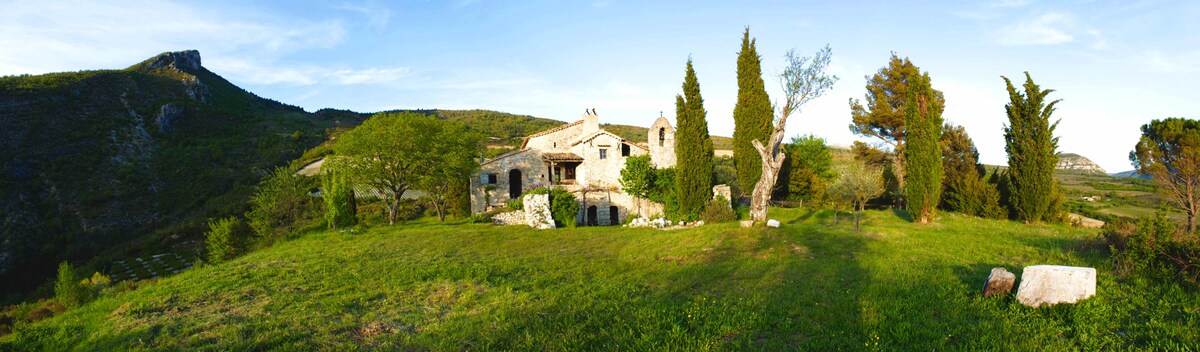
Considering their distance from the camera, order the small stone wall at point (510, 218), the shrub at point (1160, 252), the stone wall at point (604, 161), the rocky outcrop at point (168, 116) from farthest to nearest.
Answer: the rocky outcrop at point (168, 116), the stone wall at point (604, 161), the small stone wall at point (510, 218), the shrub at point (1160, 252)

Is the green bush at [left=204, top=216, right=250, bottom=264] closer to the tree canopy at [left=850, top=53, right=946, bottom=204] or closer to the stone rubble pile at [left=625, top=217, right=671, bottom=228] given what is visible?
the stone rubble pile at [left=625, top=217, right=671, bottom=228]

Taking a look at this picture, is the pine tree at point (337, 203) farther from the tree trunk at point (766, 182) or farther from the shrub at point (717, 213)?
the tree trunk at point (766, 182)

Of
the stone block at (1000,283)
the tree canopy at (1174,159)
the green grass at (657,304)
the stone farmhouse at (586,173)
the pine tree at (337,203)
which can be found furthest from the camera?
the stone farmhouse at (586,173)

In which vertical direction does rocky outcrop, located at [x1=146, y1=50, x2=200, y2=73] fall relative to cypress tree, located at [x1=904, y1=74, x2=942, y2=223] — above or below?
above

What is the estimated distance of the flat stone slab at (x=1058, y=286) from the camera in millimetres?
5742

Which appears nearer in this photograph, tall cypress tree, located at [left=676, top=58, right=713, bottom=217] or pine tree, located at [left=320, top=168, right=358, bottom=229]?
pine tree, located at [left=320, top=168, right=358, bottom=229]

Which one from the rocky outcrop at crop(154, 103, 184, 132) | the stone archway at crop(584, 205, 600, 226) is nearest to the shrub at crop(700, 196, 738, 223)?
the stone archway at crop(584, 205, 600, 226)

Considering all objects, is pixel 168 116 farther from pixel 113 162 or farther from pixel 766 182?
pixel 766 182

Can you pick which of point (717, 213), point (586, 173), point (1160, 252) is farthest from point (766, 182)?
point (586, 173)

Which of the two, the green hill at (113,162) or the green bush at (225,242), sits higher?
the green hill at (113,162)

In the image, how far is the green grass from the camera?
525cm

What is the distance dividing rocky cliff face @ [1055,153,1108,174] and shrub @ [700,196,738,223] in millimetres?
85729

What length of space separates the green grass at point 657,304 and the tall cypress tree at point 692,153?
32.4ft

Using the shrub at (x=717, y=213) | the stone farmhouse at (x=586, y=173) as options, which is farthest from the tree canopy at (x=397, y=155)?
the shrub at (x=717, y=213)
